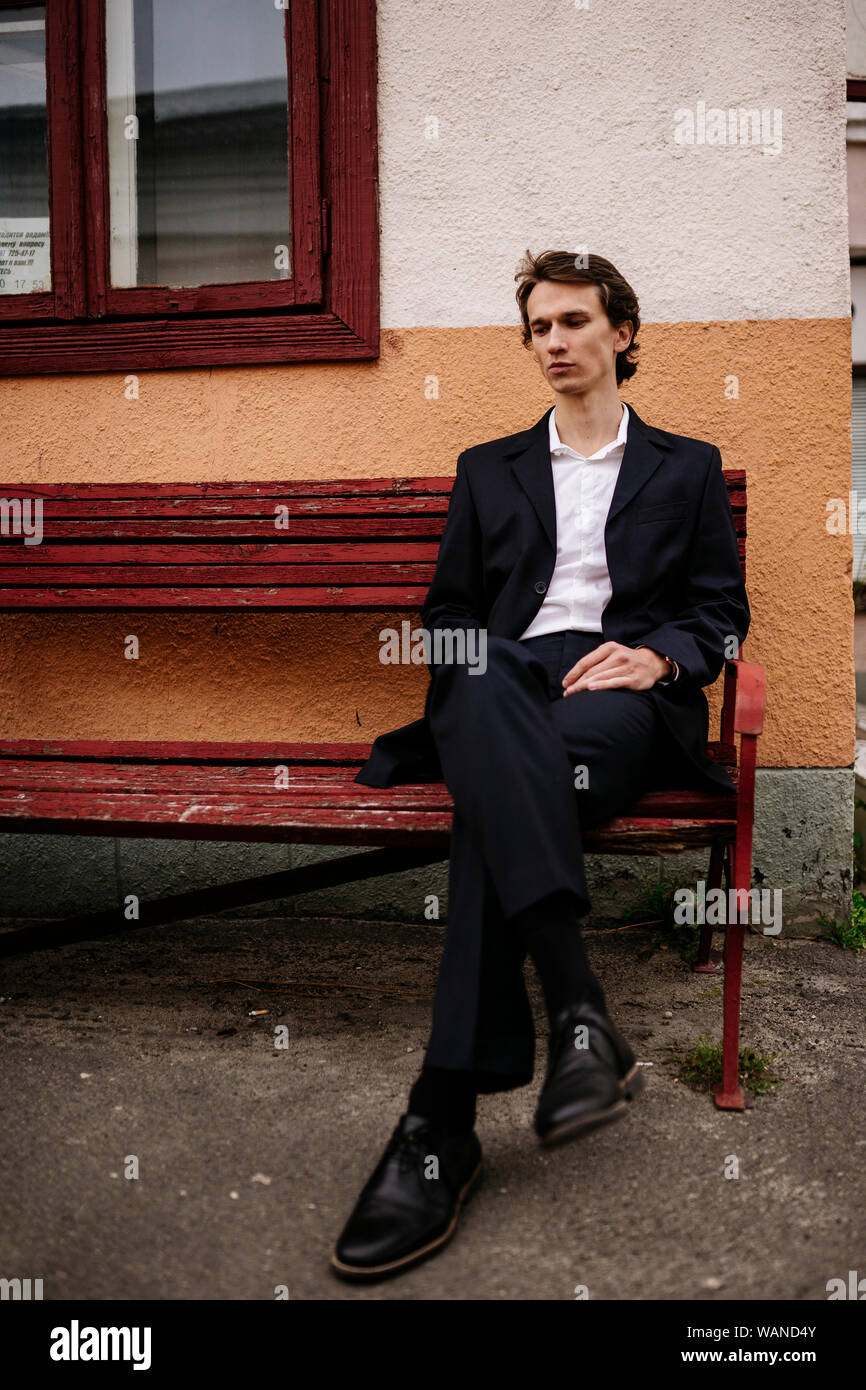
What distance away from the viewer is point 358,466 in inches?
129

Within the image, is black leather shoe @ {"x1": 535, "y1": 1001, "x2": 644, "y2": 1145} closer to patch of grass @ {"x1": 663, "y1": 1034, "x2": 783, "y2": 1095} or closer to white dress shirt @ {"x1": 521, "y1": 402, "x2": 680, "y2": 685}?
patch of grass @ {"x1": 663, "y1": 1034, "x2": 783, "y2": 1095}

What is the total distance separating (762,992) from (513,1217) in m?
1.21

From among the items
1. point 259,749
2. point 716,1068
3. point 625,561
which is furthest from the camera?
point 259,749

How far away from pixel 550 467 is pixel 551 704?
0.68m

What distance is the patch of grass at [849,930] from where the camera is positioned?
3105 millimetres

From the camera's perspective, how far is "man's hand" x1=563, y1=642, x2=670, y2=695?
226 centimetres

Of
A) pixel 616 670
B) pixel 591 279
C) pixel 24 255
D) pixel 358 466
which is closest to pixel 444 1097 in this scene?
pixel 616 670

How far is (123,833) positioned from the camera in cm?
233

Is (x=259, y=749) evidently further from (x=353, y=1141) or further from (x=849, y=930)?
(x=849, y=930)

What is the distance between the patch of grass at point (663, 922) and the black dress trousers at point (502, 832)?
113 cm

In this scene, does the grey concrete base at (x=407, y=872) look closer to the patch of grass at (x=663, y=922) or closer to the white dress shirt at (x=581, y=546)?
the patch of grass at (x=663, y=922)

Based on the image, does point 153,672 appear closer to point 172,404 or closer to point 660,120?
point 172,404

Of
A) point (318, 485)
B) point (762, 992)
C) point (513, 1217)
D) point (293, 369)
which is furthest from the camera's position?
point (293, 369)
